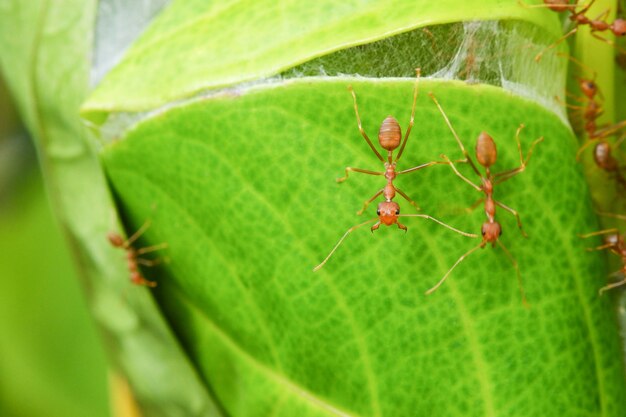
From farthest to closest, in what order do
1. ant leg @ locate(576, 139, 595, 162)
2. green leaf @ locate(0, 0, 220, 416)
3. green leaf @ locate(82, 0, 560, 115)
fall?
green leaf @ locate(0, 0, 220, 416)
ant leg @ locate(576, 139, 595, 162)
green leaf @ locate(82, 0, 560, 115)

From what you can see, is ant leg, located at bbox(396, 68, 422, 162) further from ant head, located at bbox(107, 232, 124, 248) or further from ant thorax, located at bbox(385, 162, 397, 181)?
ant head, located at bbox(107, 232, 124, 248)

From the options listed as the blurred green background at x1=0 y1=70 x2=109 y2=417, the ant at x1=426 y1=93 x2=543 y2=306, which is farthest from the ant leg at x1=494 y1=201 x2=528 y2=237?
the blurred green background at x1=0 y1=70 x2=109 y2=417

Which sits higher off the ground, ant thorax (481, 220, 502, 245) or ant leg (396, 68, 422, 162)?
ant leg (396, 68, 422, 162)

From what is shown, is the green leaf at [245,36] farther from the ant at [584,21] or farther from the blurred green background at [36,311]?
the blurred green background at [36,311]

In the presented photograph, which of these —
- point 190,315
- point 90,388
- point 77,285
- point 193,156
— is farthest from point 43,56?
point 90,388

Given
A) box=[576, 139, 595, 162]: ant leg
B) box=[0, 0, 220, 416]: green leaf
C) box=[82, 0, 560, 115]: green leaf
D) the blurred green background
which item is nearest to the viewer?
box=[82, 0, 560, 115]: green leaf

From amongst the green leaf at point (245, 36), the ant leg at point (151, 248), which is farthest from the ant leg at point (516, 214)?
the ant leg at point (151, 248)
